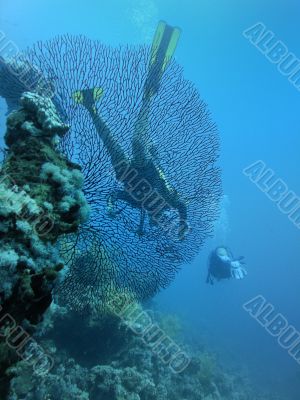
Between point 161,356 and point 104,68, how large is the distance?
7.63 metres

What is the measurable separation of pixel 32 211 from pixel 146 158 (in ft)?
8.86

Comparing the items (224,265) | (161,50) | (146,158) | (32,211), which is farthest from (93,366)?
(224,265)

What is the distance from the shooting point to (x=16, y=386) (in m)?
5.73

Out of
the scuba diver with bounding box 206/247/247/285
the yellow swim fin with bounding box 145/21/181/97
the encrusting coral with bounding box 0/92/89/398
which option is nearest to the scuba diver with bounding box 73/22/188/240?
the yellow swim fin with bounding box 145/21/181/97

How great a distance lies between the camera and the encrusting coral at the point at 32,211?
2287mm

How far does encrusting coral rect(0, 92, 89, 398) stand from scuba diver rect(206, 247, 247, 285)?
10801 millimetres

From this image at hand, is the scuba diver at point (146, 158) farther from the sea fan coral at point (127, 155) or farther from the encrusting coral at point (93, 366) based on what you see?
the encrusting coral at point (93, 366)

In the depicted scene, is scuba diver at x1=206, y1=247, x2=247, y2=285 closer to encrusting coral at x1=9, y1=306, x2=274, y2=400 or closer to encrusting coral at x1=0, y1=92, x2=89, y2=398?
encrusting coral at x1=9, y1=306, x2=274, y2=400

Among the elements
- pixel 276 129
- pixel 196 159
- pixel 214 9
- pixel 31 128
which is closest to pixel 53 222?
pixel 31 128

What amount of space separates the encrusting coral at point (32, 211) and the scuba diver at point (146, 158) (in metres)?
1.19

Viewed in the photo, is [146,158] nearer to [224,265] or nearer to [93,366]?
[93,366]

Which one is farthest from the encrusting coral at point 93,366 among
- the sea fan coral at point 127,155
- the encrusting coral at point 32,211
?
the encrusting coral at point 32,211

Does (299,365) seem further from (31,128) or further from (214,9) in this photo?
(214,9)

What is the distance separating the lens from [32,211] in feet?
8.59
